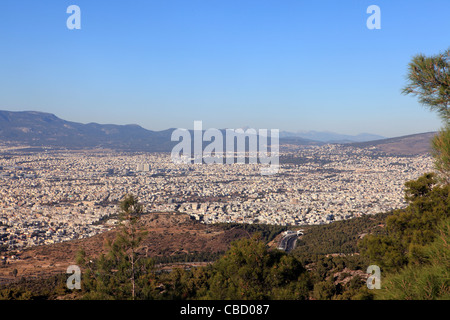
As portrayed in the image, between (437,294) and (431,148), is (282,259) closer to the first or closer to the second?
(431,148)

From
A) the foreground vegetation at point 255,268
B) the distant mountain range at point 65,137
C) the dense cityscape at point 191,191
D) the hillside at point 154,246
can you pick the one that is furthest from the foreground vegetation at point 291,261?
the distant mountain range at point 65,137

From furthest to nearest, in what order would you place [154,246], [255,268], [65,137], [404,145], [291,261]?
1. [65,137]
2. [404,145]
3. [154,246]
4. [291,261]
5. [255,268]

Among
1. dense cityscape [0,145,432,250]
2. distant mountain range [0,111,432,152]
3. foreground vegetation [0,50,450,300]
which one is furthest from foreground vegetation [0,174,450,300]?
distant mountain range [0,111,432,152]

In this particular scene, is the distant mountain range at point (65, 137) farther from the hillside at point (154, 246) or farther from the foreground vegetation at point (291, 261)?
the foreground vegetation at point (291, 261)

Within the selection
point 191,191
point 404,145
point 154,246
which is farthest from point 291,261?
point 404,145

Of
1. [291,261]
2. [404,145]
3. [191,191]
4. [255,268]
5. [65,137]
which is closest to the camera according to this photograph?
[255,268]

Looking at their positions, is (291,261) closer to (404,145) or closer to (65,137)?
(404,145)

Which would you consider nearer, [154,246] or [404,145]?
[154,246]

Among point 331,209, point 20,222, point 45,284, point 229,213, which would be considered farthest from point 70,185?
point 45,284
